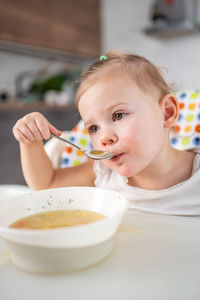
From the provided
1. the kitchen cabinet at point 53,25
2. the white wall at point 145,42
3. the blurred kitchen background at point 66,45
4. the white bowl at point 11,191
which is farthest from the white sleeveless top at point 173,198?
the white wall at point 145,42

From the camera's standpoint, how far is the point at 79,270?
492 millimetres

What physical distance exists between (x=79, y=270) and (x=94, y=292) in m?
0.06

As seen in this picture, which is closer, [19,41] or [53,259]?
[53,259]

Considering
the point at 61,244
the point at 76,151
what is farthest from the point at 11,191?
the point at 61,244

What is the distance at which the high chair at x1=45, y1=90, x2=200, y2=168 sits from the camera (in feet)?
4.01

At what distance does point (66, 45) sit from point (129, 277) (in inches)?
130

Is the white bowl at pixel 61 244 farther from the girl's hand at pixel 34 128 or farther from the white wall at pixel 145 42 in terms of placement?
the white wall at pixel 145 42

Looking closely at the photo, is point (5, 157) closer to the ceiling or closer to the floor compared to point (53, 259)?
closer to the floor

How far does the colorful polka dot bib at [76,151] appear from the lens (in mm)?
1251

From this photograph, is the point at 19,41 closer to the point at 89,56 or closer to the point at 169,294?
the point at 89,56

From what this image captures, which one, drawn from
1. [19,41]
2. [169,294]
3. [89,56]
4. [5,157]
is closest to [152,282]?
[169,294]

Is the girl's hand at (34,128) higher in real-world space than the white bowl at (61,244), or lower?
higher

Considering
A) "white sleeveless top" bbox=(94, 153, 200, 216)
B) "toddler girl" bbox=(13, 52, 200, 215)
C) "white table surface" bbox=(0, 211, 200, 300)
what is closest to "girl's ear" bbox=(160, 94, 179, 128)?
"toddler girl" bbox=(13, 52, 200, 215)

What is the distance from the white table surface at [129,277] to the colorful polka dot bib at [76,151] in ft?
2.19
